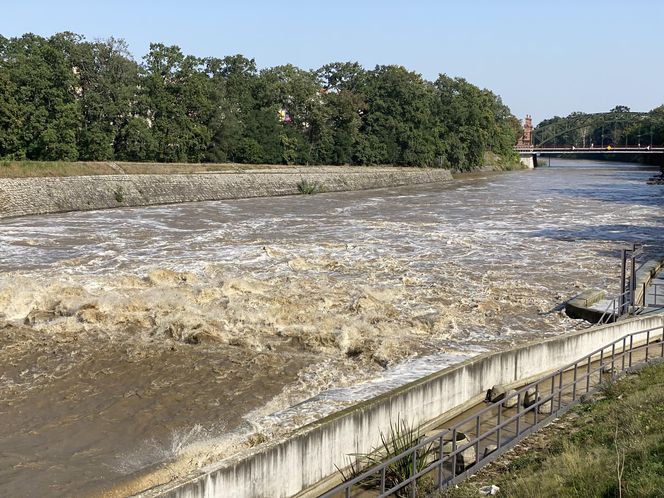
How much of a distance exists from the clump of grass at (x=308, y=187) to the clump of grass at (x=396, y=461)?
61984 millimetres

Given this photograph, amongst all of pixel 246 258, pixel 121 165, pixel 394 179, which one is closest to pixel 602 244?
pixel 246 258

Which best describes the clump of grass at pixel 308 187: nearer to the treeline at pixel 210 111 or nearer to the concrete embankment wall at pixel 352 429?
the treeline at pixel 210 111

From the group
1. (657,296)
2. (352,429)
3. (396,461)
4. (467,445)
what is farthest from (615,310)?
(396,461)

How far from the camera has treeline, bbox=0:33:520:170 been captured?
59594 millimetres

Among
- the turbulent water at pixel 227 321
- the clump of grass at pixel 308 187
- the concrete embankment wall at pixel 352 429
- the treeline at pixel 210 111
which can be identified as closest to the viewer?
the concrete embankment wall at pixel 352 429

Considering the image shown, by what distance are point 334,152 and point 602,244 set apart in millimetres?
57677

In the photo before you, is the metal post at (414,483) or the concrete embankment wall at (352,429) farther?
the metal post at (414,483)

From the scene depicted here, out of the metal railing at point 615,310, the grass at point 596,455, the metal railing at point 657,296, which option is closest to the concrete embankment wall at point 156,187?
the metal railing at point 615,310

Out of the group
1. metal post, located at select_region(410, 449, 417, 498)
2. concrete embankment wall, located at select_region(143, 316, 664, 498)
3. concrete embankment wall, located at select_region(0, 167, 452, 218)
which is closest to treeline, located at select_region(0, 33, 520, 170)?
concrete embankment wall, located at select_region(0, 167, 452, 218)

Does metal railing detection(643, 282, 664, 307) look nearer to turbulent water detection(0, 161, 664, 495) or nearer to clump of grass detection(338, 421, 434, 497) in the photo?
turbulent water detection(0, 161, 664, 495)

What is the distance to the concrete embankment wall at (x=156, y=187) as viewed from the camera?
157ft

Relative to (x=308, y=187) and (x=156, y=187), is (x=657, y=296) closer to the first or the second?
(x=156, y=187)

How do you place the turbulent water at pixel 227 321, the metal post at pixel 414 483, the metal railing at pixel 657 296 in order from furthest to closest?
1. the metal railing at pixel 657 296
2. the turbulent water at pixel 227 321
3. the metal post at pixel 414 483

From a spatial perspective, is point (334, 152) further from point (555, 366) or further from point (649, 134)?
point (649, 134)
